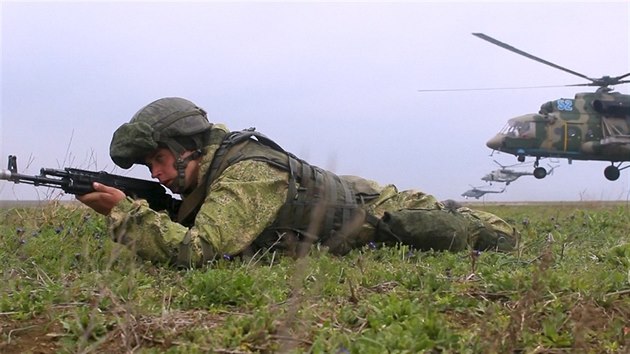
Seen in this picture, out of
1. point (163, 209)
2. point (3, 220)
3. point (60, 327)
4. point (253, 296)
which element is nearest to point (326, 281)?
point (253, 296)

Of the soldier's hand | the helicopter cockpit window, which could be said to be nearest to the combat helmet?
the soldier's hand

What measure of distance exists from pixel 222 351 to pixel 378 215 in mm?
2824

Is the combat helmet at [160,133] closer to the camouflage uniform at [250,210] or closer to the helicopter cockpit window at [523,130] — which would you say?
the camouflage uniform at [250,210]

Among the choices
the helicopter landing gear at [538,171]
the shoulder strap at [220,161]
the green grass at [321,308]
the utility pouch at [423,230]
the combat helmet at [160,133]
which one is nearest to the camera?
the green grass at [321,308]

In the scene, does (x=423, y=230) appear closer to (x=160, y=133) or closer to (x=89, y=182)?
(x=160, y=133)

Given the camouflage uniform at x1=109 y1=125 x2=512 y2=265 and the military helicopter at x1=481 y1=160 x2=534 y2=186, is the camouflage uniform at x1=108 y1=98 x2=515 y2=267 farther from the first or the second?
the military helicopter at x1=481 y1=160 x2=534 y2=186

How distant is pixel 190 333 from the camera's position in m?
2.29

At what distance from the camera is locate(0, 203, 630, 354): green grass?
218 cm

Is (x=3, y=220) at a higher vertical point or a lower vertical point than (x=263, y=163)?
lower

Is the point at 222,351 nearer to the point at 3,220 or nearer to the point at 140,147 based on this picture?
the point at 140,147

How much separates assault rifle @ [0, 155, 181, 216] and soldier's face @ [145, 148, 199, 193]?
0.17 metres

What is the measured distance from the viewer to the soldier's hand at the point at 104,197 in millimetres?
3883

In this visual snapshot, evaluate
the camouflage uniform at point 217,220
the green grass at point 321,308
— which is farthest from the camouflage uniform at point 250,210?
the green grass at point 321,308

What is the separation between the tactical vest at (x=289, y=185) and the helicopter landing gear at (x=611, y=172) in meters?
19.6
